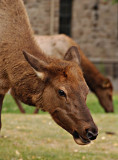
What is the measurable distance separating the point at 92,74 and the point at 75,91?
874 cm

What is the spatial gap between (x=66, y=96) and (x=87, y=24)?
20.1m

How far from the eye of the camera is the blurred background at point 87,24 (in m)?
24.6

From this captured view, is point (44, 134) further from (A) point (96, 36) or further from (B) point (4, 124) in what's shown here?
(A) point (96, 36)

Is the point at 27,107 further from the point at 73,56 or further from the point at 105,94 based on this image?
the point at 73,56

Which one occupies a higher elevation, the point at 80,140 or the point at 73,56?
the point at 73,56

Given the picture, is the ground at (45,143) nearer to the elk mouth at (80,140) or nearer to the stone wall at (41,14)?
the elk mouth at (80,140)

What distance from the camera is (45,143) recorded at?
8211mm

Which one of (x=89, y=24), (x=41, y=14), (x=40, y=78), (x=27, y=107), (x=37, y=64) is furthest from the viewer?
(x=89, y=24)

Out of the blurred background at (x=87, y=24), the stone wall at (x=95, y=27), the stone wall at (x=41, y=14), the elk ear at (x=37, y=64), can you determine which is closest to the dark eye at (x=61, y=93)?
the elk ear at (x=37, y=64)

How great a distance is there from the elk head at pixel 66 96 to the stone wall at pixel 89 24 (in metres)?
19.1

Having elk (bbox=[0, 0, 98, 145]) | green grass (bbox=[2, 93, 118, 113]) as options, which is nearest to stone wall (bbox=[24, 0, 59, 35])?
green grass (bbox=[2, 93, 118, 113])

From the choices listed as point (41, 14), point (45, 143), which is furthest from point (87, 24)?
point (45, 143)

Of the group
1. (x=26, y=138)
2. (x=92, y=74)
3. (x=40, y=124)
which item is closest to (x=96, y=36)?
(x=92, y=74)

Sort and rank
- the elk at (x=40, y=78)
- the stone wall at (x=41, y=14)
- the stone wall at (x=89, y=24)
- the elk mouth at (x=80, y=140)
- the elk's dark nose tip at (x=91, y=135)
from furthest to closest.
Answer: the stone wall at (x=89, y=24) < the stone wall at (x=41, y=14) < the elk at (x=40, y=78) < the elk mouth at (x=80, y=140) < the elk's dark nose tip at (x=91, y=135)
